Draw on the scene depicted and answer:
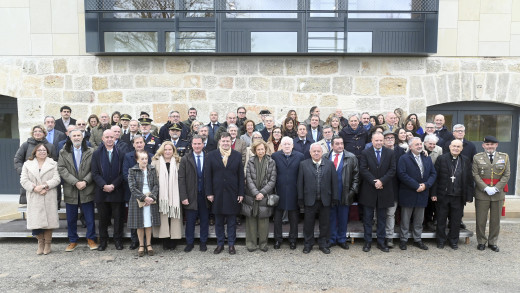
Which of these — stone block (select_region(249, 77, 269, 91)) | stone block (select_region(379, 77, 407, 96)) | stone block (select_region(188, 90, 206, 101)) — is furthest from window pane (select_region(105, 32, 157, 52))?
stone block (select_region(379, 77, 407, 96))

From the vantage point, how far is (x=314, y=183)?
19.8 ft

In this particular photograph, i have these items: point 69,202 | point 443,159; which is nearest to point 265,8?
point 443,159

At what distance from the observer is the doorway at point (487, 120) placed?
948 cm

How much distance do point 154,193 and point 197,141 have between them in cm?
107

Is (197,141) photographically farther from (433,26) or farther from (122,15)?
(433,26)

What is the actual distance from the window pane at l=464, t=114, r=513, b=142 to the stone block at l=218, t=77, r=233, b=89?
235 inches

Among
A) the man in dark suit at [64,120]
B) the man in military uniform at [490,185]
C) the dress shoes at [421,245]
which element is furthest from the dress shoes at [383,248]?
the man in dark suit at [64,120]

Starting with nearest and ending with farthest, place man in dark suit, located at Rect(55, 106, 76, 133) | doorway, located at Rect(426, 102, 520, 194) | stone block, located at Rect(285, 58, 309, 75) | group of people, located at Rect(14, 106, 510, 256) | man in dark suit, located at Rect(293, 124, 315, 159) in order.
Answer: group of people, located at Rect(14, 106, 510, 256) < man in dark suit, located at Rect(293, 124, 315, 159) < man in dark suit, located at Rect(55, 106, 76, 133) < stone block, located at Rect(285, 58, 309, 75) < doorway, located at Rect(426, 102, 520, 194)

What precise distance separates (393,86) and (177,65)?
5227 millimetres

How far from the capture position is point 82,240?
21.9 ft

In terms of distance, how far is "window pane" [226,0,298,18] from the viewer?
891cm

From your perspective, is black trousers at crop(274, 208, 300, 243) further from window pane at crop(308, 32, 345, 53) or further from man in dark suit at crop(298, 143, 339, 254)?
window pane at crop(308, 32, 345, 53)

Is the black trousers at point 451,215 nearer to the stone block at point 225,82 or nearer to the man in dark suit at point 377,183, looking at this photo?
the man in dark suit at point 377,183

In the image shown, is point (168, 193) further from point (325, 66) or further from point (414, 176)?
point (325, 66)
